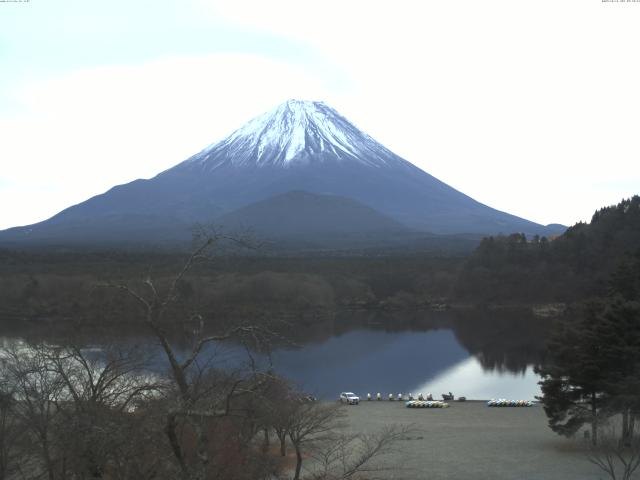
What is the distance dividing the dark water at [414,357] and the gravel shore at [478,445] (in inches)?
96.0

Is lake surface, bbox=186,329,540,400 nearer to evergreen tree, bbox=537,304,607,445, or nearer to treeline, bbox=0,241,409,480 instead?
evergreen tree, bbox=537,304,607,445

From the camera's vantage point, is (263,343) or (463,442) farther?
(463,442)

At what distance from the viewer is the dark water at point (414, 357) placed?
68.6 feet

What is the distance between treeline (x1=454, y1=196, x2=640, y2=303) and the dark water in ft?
27.1

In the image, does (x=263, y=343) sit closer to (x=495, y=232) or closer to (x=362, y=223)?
(x=362, y=223)

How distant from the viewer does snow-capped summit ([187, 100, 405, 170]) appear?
115m

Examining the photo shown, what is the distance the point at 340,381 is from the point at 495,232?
80.7 m

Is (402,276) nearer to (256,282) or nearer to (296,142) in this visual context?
(256,282)

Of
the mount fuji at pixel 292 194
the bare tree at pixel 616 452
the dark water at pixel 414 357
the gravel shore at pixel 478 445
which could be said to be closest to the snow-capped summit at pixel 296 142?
the mount fuji at pixel 292 194

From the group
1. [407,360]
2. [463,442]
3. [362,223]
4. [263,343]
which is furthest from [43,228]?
[263,343]

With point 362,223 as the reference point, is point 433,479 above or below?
below

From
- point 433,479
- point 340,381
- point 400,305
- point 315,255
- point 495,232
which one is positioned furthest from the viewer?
point 495,232

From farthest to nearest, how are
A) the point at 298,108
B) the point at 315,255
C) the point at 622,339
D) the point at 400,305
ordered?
the point at 298,108 → the point at 315,255 → the point at 400,305 → the point at 622,339

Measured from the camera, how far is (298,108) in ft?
392
